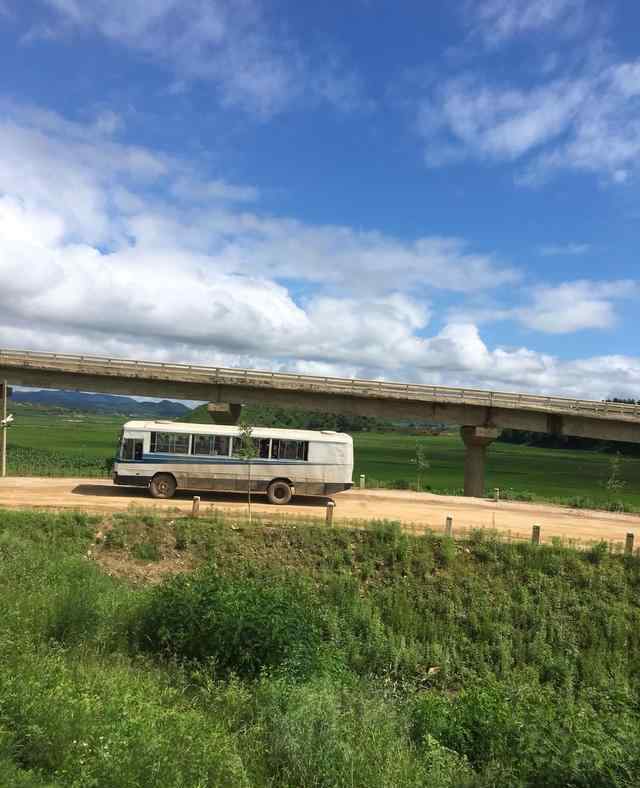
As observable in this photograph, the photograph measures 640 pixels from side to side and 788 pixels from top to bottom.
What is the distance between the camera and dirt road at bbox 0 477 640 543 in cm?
1944

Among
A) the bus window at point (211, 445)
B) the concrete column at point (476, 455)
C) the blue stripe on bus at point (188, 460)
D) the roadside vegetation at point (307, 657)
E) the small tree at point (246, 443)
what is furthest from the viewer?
the concrete column at point (476, 455)

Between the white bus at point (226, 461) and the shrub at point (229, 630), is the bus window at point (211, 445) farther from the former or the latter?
the shrub at point (229, 630)

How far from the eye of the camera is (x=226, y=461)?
21.0m

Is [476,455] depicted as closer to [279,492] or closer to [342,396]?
[342,396]

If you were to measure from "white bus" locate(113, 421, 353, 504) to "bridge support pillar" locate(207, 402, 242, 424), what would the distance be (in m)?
10.4

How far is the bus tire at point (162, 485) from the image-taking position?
21.0 metres

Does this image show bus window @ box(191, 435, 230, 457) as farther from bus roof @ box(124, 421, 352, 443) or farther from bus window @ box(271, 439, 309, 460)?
bus window @ box(271, 439, 309, 460)

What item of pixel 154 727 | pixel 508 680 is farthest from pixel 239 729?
pixel 508 680

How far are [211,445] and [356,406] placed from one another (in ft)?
44.1

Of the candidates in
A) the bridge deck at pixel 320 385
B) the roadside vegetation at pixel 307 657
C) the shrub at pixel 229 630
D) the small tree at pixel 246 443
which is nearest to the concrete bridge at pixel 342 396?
the bridge deck at pixel 320 385

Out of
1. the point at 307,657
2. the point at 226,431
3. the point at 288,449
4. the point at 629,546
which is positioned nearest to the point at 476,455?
the point at 629,546

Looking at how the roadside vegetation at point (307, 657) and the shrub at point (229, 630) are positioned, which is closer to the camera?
the roadside vegetation at point (307, 657)

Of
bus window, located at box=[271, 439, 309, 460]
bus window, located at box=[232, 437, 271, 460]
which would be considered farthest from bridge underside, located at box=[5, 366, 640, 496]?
bus window, located at box=[232, 437, 271, 460]

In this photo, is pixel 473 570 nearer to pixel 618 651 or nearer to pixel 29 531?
pixel 618 651
